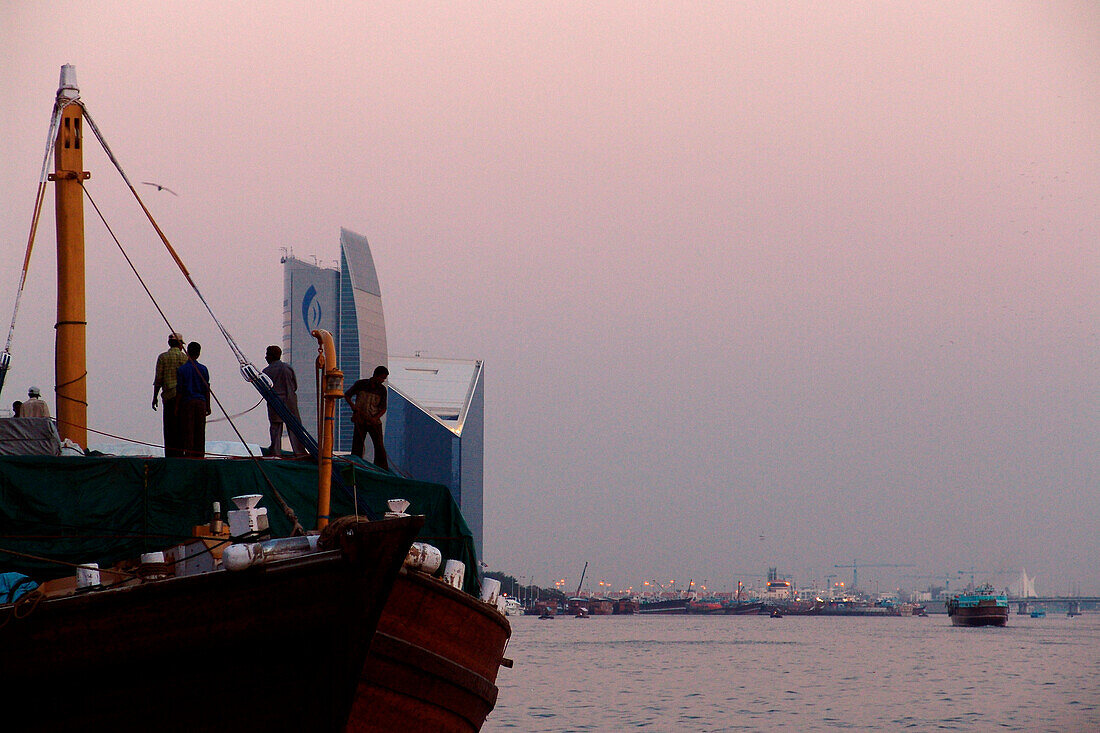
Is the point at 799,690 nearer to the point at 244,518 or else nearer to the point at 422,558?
the point at 422,558

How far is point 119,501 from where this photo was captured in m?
15.2

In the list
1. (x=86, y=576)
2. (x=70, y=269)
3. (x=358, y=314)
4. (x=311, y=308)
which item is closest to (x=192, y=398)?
(x=70, y=269)

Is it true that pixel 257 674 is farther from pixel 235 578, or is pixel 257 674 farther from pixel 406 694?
pixel 406 694

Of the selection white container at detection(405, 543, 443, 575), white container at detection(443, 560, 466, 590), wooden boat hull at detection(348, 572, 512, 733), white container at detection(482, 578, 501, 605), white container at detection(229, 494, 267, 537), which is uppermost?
white container at detection(229, 494, 267, 537)

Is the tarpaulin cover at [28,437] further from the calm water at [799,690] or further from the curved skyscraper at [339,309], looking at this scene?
the curved skyscraper at [339,309]

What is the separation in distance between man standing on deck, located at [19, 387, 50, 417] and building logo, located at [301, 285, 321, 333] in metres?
156

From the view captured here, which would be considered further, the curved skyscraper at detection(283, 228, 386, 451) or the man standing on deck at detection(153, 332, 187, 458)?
the curved skyscraper at detection(283, 228, 386, 451)

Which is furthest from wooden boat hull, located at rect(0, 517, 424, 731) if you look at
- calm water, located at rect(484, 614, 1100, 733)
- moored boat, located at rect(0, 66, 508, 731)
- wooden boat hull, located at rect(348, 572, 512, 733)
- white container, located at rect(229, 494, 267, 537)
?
calm water, located at rect(484, 614, 1100, 733)

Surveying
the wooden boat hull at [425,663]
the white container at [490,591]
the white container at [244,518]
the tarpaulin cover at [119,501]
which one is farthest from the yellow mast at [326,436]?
the white container at [490,591]

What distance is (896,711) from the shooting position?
43.7 metres

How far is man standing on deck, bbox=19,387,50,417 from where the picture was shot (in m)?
18.2

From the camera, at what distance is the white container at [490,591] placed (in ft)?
55.0

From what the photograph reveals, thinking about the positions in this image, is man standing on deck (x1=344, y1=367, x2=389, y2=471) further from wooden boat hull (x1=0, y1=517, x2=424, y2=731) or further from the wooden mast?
wooden boat hull (x1=0, y1=517, x2=424, y2=731)

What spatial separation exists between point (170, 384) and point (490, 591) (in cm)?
556
